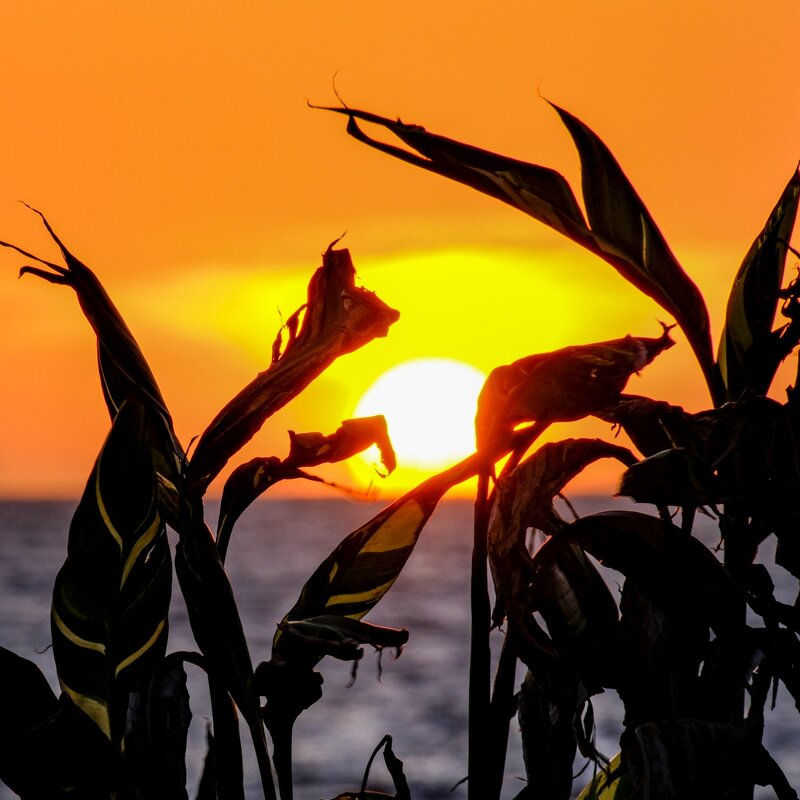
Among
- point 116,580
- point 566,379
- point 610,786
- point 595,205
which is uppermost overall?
point 595,205

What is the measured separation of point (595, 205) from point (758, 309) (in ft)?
0.38

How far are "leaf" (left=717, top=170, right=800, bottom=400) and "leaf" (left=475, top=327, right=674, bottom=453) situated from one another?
0.11 meters

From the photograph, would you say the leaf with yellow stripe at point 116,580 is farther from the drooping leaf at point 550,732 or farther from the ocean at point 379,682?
the drooping leaf at point 550,732

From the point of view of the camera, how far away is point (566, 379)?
0.53 m

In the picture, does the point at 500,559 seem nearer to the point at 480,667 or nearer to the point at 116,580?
the point at 480,667

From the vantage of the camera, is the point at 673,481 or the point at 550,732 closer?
the point at 673,481

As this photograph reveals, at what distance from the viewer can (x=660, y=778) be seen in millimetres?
529

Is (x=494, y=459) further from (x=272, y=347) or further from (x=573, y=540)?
(x=272, y=347)

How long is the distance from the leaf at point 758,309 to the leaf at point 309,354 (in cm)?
20

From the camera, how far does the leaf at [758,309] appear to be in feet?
2.02

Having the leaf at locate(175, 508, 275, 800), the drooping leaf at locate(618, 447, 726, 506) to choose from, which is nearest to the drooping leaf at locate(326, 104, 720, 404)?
the drooping leaf at locate(618, 447, 726, 506)

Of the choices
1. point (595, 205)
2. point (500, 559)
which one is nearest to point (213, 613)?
point (500, 559)

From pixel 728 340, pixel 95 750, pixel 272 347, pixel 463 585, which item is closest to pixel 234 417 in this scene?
pixel 272 347

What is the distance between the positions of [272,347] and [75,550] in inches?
6.6
